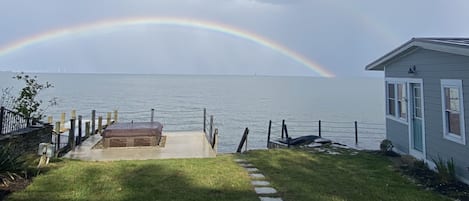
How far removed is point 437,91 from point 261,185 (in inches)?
166

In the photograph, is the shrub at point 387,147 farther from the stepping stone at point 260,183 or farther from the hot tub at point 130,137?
the hot tub at point 130,137

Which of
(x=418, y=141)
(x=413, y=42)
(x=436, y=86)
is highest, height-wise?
(x=413, y=42)

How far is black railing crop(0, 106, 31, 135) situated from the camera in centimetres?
799

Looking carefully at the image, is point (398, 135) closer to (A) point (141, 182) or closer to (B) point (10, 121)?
(A) point (141, 182)

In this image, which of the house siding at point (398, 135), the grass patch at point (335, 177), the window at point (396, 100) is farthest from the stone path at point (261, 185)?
the window at point (396, 100)

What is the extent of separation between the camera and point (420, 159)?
7398 millimetres

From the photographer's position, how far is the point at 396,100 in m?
8.90

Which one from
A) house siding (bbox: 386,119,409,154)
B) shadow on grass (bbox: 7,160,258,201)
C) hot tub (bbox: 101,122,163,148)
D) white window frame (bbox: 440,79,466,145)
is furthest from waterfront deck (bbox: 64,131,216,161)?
white window frame (bbox: 440,79,466,145)

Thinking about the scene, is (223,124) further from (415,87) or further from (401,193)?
(401,193)

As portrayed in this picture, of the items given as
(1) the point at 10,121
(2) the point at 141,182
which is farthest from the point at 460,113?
(1) the point at 10,121

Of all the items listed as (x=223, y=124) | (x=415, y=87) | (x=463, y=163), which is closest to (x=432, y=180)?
(x=463, y=163)

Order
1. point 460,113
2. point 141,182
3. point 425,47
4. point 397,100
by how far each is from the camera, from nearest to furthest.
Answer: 1. point 141,182
2. point 460,113
3. point 425,47
4. point 397,100

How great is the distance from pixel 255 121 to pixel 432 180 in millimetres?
19944

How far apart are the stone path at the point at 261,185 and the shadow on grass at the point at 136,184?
13 centimetres
